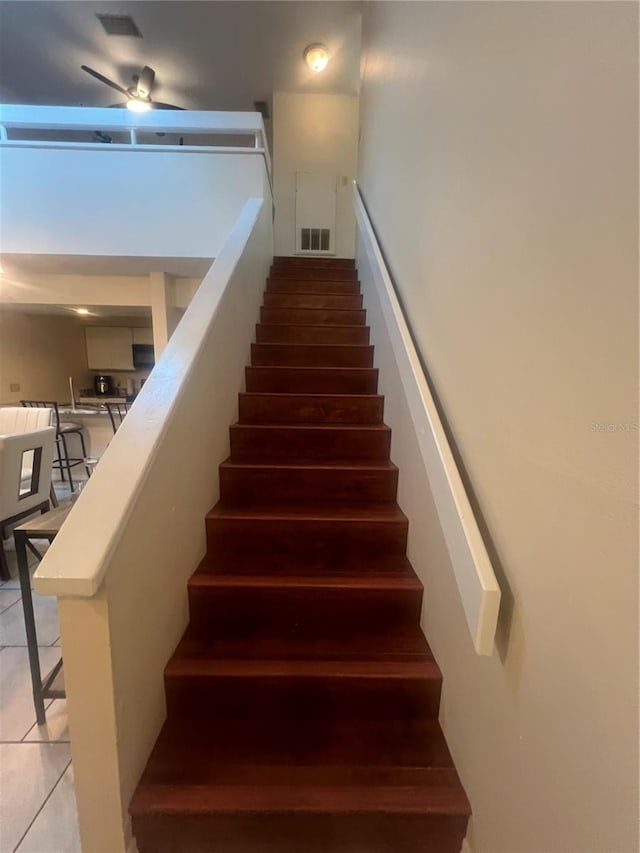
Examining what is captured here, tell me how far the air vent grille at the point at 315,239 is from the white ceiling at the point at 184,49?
62.7 inches

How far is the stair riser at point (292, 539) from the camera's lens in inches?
62.3

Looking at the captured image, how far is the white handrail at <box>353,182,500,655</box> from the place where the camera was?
813 mm

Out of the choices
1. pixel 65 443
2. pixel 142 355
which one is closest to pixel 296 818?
pixel 65 443

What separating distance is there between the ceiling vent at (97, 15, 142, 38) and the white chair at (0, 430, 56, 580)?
13.0 ft

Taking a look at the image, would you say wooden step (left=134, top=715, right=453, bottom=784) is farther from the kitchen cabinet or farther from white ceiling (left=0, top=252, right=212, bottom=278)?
the kitchen cabinet

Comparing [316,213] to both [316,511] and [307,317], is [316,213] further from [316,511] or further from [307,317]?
[316,511]

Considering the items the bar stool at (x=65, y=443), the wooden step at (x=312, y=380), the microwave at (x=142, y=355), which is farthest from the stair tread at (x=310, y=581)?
the microwave at (x=142, y=355)

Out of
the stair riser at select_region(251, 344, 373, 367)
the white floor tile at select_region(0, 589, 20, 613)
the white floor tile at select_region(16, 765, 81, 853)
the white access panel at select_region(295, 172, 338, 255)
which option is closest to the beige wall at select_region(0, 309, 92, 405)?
the white floor tile at select_region(0, 589, 20, 613)

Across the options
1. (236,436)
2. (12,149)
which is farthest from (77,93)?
(236,436)

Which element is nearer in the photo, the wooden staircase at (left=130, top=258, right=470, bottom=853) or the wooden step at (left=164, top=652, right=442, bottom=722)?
the wooden staircase at (left=130, top=258, right=470, bottom=853)

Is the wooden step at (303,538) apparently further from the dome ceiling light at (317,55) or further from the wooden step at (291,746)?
the dome ceiling light at (317,55)

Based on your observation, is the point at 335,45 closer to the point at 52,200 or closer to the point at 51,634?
the point at 52,200

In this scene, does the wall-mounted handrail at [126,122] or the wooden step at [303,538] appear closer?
the wooden step at [303,538]

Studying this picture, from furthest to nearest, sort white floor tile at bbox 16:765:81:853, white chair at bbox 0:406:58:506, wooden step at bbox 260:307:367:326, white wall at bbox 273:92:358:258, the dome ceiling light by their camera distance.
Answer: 1. white wall at bbox 273:92:358:258
2. the dome ceiling light
3. white chair at bbox 0:406:58:506
4. wooden step at bbox 260:307:367:326
5. white floor tile at bbox 16:765:81:853
